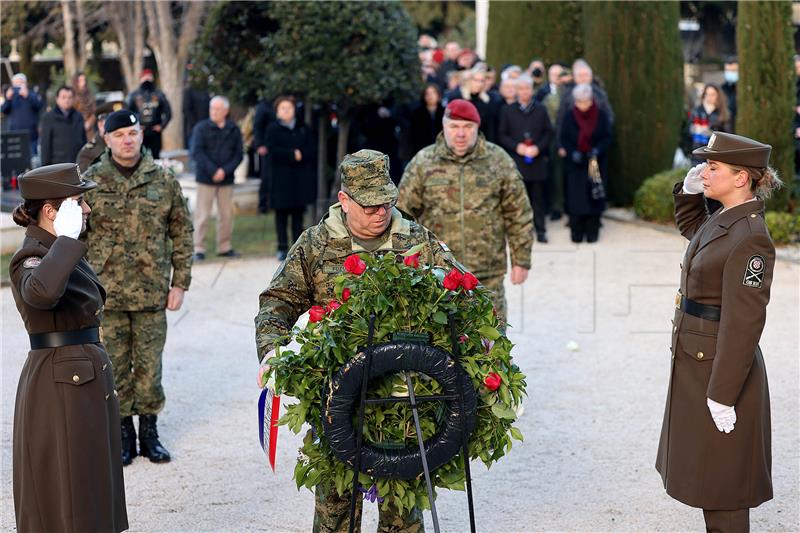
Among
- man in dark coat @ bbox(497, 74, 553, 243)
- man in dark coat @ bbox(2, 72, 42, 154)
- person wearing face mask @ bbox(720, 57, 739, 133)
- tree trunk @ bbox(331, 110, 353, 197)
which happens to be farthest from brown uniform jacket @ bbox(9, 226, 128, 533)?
man in dark coat @ bbox(2, 72, 42, 154)

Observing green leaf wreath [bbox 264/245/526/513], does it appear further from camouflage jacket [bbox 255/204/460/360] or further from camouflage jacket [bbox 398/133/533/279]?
camouflage jacket [bbox 398/133/533/279]

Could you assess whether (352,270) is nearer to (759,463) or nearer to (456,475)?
(456,475)

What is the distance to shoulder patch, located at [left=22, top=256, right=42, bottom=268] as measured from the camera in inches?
202

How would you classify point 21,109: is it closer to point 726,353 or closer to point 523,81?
point 523,81

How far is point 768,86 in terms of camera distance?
14.0 meters

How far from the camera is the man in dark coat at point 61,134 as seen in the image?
586 inches

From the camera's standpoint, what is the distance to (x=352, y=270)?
4559 millimetres

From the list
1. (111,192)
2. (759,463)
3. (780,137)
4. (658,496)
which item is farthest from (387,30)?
(759,463)

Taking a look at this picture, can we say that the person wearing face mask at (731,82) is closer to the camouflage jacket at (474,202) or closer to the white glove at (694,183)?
the camouflage jacket at (474,202)

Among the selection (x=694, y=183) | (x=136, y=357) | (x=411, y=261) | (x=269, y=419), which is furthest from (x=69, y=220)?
(x=694, y=183)

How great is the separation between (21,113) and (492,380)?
1751cm

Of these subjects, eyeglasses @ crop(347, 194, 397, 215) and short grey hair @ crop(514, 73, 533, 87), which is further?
short grey hair @ crop(514, 73, 533, 87)

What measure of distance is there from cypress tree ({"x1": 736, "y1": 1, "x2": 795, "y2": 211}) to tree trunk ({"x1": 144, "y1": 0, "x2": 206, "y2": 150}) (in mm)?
14896

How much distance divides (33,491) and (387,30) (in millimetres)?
10151
